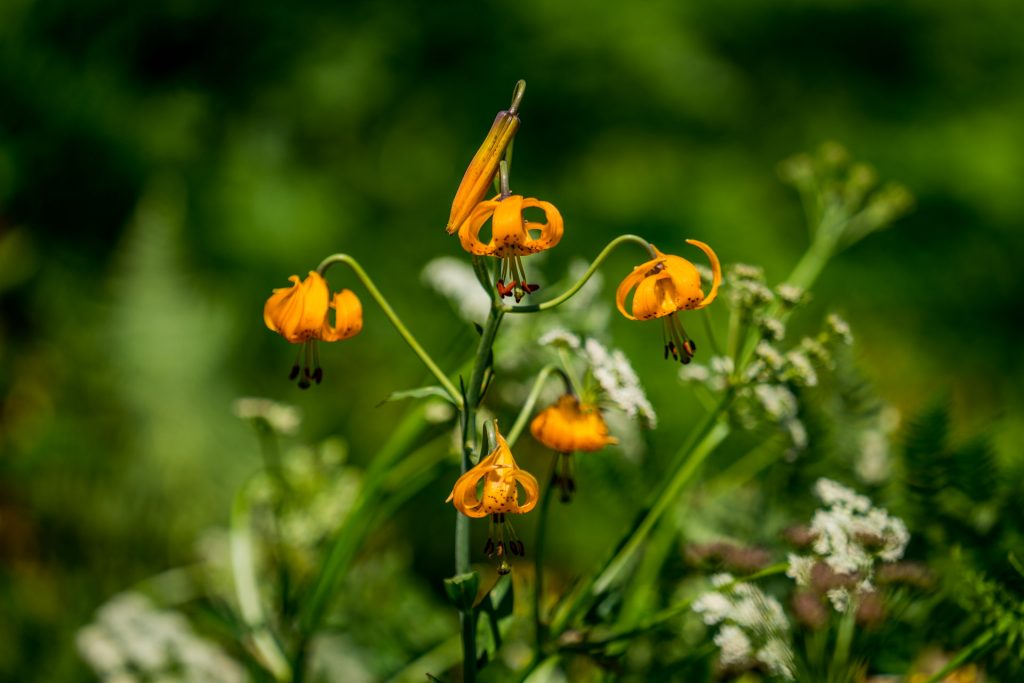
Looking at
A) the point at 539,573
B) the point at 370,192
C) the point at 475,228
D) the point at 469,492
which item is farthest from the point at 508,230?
the point at 370,192

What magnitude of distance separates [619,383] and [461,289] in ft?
0.90

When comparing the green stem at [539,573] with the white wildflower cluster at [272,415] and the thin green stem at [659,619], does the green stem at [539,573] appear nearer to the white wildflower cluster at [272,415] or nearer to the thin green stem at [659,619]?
the thin green stem at [659,619]

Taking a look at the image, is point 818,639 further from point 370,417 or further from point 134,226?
point 134,226

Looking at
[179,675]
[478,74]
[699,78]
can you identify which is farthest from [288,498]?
[699,78]

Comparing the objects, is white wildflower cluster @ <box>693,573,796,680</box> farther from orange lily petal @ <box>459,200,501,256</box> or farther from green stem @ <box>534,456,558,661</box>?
orange lily petal @ <box>459,200,501,256</box>

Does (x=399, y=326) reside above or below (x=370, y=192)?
below

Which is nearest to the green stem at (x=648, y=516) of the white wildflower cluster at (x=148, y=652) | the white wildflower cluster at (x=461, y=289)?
the white wildflower cluster at (x=461, y=289)

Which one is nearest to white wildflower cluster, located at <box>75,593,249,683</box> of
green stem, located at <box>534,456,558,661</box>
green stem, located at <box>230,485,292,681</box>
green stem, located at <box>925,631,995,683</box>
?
green stem, located at <box>230,485,292,681</box>

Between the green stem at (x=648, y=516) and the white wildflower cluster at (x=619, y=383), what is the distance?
5 centimetres

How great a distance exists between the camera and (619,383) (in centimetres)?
60

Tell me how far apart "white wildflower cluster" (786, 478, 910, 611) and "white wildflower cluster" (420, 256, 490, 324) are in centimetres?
36

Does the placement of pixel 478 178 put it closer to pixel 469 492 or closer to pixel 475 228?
pixel 475 228

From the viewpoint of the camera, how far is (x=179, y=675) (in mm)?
867

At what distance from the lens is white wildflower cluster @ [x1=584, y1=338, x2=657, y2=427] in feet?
1.89
